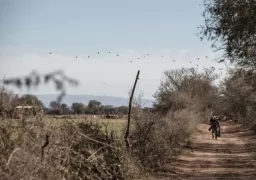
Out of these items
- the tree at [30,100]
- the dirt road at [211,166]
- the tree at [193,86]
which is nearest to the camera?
the tree at [30,100]

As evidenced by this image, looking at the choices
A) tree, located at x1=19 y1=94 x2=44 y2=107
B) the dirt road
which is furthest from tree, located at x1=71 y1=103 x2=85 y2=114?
the dirt road

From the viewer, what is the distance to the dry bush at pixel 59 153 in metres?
8.23

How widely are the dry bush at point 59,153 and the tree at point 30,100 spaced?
2.13 ft

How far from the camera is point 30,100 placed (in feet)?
35.2

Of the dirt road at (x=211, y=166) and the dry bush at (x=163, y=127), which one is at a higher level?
the dry bush at (x=163, y=127)

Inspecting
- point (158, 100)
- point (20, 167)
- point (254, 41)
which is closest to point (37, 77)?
point (20, 167)

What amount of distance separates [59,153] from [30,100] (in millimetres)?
1568

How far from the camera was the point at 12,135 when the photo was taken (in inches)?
361

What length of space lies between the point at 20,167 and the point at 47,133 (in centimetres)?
203

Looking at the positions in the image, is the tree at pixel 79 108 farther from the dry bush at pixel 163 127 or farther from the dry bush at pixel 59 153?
the dry bush at pixel 163 127

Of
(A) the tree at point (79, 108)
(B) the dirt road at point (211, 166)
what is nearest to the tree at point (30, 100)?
(A) the tree at point (79, 108)

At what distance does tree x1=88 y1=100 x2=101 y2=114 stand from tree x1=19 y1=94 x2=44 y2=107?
14.1 ft

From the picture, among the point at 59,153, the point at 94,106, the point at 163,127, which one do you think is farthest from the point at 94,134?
the point at 163,127

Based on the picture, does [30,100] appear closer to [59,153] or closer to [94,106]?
[59,153]
